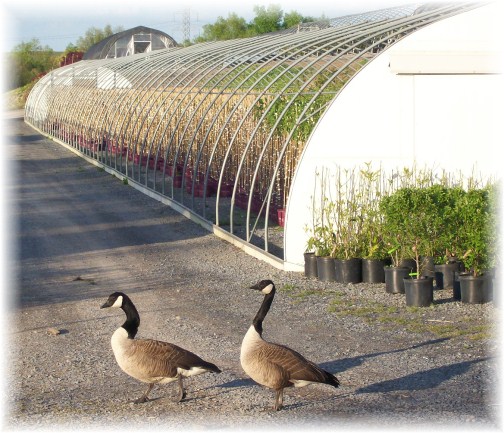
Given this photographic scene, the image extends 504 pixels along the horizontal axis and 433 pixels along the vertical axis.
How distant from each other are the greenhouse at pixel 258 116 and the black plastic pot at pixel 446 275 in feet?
6.63

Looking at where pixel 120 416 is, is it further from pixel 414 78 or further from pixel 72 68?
pixel 72 68

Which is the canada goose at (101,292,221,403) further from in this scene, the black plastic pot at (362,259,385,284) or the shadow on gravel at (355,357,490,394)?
the black plastic pot at (362,259,385,284)

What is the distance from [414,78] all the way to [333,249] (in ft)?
8.94

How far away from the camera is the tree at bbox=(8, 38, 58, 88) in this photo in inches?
2549

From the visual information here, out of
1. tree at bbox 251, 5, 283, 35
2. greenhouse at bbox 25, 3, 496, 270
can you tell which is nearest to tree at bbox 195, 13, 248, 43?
tree at bbox 251, 5, 283, 35

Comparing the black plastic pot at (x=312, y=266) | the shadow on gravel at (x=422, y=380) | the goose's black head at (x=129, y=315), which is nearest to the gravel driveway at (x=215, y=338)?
the shadow on gravel at (x=422, y=380)

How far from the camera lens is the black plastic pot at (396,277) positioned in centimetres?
1143

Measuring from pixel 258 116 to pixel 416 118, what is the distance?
736 cm

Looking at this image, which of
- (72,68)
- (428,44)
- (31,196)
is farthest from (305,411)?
(72,68)

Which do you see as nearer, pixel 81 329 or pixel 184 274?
pixel 81 329

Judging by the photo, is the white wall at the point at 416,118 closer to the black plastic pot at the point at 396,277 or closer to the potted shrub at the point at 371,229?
the potted shrub at the point at 371,229

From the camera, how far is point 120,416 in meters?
7.00

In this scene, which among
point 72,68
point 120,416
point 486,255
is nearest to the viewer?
point 120,416

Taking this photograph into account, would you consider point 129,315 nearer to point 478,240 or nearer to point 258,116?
point 478,240
